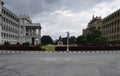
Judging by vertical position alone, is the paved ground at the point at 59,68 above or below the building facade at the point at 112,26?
below

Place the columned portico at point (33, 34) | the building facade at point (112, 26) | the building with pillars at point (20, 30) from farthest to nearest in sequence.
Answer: the columned portico at point (33, 34)
the building with pillars at point (20, 30)
the building facade at point (112, 26)

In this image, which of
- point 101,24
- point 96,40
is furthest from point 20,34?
point 96,40

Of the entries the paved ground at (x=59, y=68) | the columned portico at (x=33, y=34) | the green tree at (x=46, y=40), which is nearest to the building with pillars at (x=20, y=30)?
the columned portico at (x=33, y=34)

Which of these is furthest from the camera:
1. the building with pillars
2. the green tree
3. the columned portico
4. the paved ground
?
the green tree

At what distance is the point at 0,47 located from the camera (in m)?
43.8

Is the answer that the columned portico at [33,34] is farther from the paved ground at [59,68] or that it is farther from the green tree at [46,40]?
the paved ground at [59,68]

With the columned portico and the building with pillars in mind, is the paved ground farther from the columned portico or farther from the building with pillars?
the columned portico

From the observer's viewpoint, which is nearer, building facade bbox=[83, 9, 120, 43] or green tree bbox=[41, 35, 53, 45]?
building facade bbox=[83, 9, 120, 43]

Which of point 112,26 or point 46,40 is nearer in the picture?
point 112,26

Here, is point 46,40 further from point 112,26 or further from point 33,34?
point 112,26

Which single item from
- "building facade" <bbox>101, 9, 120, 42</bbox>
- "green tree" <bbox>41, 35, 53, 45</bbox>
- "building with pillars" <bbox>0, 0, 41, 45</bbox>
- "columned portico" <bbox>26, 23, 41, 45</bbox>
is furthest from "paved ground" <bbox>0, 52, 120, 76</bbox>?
"green tree" <bbox>41, 35, 53, 45</bbox>

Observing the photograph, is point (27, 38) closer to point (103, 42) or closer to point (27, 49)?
point (103, 42)

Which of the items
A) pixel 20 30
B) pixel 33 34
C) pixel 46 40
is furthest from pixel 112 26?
pixel 46 40

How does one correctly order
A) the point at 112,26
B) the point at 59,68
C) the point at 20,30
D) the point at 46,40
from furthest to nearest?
the point at 46,40 → the point at 20,30 → the point at 112,26 → the point at 59,68
